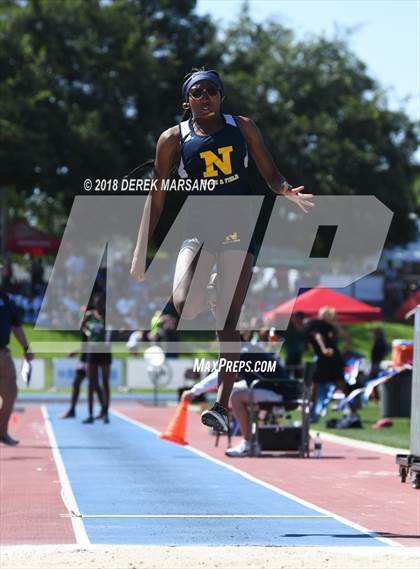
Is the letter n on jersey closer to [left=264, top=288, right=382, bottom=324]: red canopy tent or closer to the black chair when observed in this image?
the black chair

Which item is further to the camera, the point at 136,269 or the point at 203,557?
the point at 136,269

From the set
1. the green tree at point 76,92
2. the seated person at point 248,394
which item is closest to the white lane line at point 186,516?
the seated person at point 248,394

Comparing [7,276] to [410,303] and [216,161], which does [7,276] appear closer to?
[410,303]

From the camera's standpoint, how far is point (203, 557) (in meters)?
7.35

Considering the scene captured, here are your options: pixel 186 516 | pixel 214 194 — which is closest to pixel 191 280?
pixel 214 194

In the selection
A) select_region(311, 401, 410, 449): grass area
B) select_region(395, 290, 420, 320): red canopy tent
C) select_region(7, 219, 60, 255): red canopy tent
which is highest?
select_region(7, 219, 60, 255): red canopy tent

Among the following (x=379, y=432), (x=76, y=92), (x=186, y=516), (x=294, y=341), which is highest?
(x=76, y=92)

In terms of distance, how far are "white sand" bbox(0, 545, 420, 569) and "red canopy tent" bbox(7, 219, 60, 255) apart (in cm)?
3747

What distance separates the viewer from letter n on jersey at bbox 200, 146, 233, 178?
805 centimetres

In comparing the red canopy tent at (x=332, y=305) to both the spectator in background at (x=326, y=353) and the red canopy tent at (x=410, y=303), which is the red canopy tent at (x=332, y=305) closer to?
the spectator in background at (x=326, y=353)

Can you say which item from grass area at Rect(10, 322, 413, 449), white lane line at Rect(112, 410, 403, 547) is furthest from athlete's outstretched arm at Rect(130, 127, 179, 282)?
grass area at Rect(10, 322, 413, 449)

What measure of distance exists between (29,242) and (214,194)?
37961mm

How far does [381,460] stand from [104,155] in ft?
107

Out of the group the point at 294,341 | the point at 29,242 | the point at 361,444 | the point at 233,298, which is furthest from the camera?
the point at 29,242
